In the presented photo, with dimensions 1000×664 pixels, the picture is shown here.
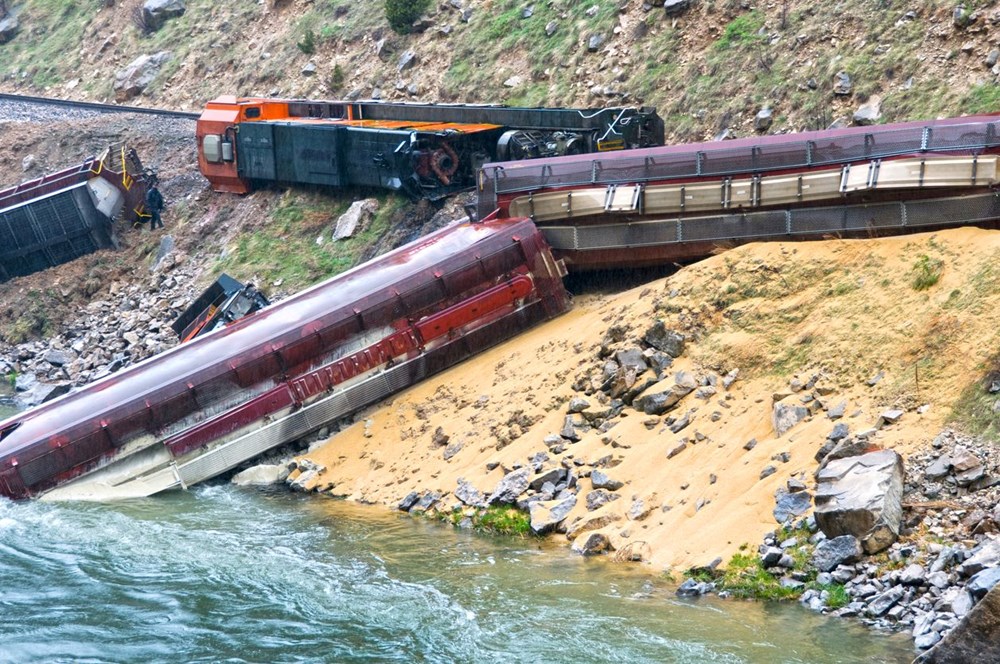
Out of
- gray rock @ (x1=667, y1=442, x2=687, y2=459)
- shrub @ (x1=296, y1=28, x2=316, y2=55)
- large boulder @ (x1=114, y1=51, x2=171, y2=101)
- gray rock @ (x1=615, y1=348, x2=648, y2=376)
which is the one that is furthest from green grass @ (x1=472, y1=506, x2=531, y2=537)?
large boulder @ (x1=114, y1=51, x2=171, y2=101)

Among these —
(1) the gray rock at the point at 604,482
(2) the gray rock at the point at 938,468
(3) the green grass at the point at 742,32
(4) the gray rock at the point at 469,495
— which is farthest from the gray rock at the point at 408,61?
(2) the gray rock at the point at 938,468

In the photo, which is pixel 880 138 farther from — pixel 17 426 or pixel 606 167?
pixel 17 426

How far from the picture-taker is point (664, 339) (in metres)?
18.8

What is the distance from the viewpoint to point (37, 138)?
43.1 meters

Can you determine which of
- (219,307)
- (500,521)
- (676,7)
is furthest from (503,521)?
(676,7)

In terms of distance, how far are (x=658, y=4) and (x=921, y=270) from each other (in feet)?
56.6

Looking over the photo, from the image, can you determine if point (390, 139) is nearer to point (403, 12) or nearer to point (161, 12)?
point (403, 12)

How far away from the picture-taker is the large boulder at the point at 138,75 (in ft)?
157

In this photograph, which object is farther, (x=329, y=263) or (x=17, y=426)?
(x=329, y=263)

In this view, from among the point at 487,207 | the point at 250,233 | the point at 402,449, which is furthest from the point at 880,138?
the point at 250,233

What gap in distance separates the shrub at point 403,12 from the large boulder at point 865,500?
2822 centimetres

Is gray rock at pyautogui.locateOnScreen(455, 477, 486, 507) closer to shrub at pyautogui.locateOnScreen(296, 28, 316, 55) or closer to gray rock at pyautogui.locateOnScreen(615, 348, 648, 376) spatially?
gray rock at pyautogui.locateOnScreen(615, 348, 648, 376)

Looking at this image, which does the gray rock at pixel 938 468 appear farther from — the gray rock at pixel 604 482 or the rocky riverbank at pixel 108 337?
the rocky riverbank at pixel 108 337

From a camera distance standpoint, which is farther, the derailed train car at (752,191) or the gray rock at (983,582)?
the derailed train car at (752,191)
